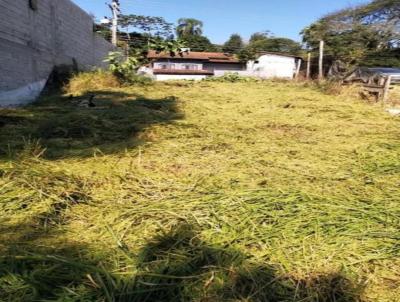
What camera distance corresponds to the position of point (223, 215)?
2.61 metres

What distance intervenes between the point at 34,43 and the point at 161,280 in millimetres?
7627

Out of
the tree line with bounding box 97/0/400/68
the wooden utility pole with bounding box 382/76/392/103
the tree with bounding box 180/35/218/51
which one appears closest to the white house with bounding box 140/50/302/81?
the tree with bounding box 180/35/218/51

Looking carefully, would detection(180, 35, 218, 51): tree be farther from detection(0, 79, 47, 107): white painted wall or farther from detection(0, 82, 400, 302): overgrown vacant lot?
detection(0, 82, 400, 302): overgrown vacant lot

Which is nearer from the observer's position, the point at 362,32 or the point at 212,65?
the point at 362,32

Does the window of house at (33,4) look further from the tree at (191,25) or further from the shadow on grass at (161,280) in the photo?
the tree at (191,25)

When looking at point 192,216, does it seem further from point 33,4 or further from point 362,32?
point 362,32

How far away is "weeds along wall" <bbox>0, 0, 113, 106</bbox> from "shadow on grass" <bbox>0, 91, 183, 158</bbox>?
75cm

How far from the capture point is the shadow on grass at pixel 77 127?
4035 mm

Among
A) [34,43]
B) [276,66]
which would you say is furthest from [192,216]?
[276,66]

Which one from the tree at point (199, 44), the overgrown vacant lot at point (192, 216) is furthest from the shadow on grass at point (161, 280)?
the tree at point (199, 44)

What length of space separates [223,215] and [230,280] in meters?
0.71

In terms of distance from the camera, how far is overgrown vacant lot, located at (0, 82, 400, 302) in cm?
191

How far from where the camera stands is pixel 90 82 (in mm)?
9852

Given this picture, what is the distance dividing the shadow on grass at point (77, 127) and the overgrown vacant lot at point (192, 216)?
0.03 meters
